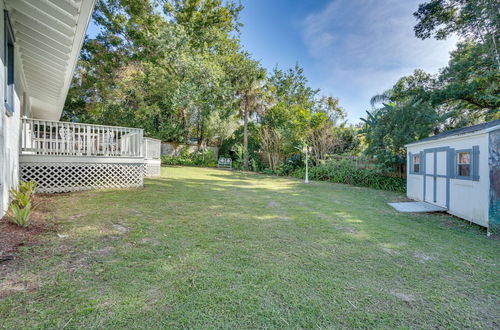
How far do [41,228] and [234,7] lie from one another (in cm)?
1991

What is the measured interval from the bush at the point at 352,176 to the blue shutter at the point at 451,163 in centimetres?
434

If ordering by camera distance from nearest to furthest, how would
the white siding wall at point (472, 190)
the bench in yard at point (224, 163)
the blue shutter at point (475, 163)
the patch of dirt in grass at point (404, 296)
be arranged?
1. the patch of dirt in grass at point (404, 296)
2. the white siding wall at point (472, 190)
3. the blue shutter at point (475, 163)
4. the bench in yard at point (224, 163)

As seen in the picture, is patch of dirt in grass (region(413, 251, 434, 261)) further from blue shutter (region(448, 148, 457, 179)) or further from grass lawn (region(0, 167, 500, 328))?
blue shutter (region(448, 148, 457, 179))

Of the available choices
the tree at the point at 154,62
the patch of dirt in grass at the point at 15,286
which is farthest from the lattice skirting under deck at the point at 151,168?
the patch of dirt in grass at the point at 15,286

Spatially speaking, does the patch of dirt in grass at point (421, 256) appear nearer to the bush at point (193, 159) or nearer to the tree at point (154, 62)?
the tree at point (154, 62)

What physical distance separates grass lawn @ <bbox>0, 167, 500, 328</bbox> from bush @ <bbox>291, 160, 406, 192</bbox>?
6.43 metres

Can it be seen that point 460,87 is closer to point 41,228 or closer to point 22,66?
point 41,228

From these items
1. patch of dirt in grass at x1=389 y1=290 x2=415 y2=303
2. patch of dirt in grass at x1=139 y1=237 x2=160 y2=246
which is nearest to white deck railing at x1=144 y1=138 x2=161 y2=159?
patch of dirt in grass at x1=139 y1=237 x2=160 y2=246

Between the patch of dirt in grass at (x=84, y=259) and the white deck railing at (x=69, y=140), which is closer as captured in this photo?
the patch of dirt in grass at (x=84, y=259)

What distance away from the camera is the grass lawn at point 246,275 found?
5.93 ft

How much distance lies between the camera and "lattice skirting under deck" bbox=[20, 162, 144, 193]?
638 cm

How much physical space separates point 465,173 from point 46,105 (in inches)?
606

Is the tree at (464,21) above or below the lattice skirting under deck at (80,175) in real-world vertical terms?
above

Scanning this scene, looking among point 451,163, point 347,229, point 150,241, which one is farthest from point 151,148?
point 451,163
